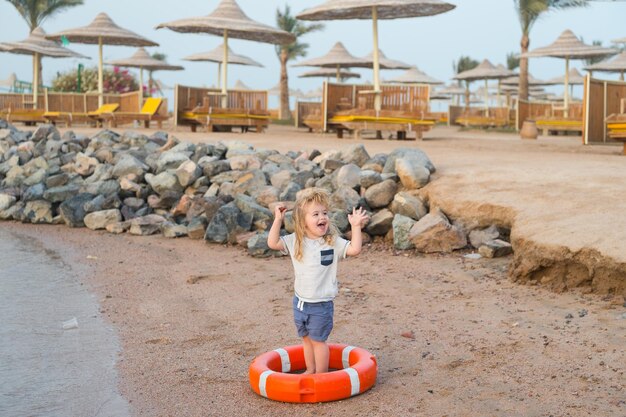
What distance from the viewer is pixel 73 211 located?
33.4 ft

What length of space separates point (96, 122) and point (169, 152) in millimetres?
12969

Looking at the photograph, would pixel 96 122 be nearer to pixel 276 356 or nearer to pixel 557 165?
pixel 557 165

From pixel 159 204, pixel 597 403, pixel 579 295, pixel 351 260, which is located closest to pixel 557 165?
pixel 351 260

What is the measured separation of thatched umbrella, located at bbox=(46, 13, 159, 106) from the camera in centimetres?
2241

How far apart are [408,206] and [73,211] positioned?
177 inches

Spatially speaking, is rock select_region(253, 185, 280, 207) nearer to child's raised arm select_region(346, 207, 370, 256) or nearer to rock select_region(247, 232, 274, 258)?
rock select_region(247, 232, 274, 258)

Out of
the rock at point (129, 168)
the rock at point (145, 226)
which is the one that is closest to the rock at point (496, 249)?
the rock at point (145, 226)

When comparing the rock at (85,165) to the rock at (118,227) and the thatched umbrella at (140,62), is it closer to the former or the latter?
the rock at (118,227)

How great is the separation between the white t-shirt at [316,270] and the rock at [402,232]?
364cm

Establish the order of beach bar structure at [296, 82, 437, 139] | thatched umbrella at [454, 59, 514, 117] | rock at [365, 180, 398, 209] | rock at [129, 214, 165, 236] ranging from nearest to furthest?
rock at [365, 180, 398, 209] < rock at [129, 214, 165, 236] < beach bar structure at [296, 82, 437, 139] < thatched umbrella at [454, 59, 514, 117]

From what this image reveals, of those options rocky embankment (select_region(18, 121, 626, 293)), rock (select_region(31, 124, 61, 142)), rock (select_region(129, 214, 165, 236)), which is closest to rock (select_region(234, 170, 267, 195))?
rocky embankment (select_region(18, 121, 626, 293))

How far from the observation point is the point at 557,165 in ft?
30.9

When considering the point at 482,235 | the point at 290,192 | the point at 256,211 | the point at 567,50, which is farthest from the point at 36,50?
the point at 482,235

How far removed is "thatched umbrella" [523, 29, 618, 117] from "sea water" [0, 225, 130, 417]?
1977 centimetres
